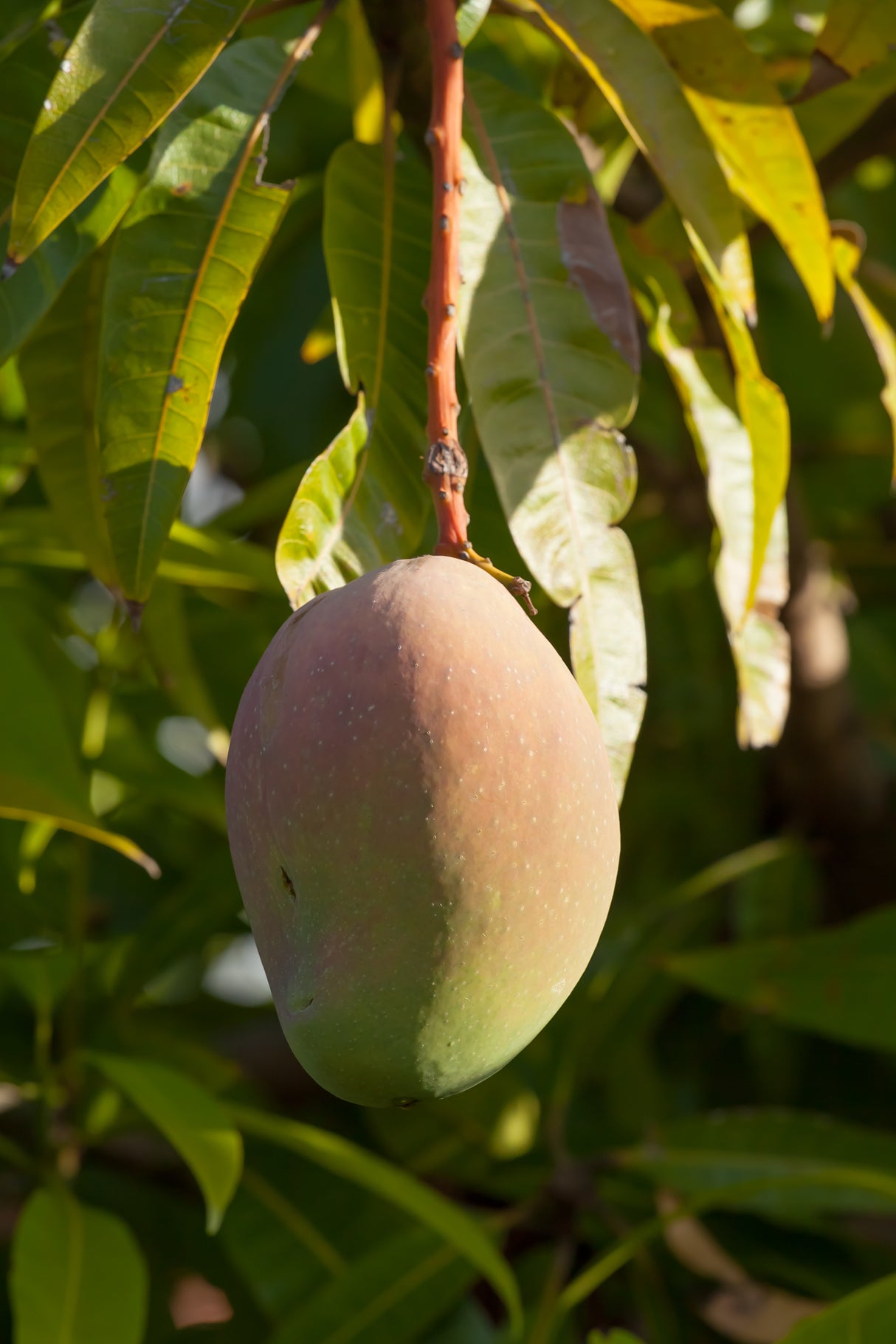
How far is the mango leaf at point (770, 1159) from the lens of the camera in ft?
3.03

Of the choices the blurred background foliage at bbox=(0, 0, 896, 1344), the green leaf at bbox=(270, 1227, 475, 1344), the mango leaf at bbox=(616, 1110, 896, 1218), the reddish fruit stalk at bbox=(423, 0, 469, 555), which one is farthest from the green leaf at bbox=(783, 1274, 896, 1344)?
the reddish fruit stalk at bbox=(423, 0, 469, 555)

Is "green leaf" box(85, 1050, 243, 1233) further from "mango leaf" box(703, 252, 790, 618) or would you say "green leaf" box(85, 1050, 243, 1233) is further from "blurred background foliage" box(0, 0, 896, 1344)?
"mango leaf" box(703, 252, 790, 618)

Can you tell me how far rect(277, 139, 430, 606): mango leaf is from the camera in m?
0.50

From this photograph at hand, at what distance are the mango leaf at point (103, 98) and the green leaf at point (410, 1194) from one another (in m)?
0.63

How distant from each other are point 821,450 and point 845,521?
0.20 m

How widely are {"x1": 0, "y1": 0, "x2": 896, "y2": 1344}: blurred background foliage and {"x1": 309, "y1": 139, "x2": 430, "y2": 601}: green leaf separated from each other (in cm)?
7

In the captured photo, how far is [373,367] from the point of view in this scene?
1.92 ft

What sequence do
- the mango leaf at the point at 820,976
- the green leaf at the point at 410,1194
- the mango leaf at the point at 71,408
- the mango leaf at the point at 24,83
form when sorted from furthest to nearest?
1. the mango leaf at the point at 820,976
2. the green leaf at the point at 410,1194
3. the mango leaf at the point at 71,408
4. the mango leaf at the point at 24,83

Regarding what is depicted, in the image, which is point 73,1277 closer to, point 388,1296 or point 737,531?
point 388,1296

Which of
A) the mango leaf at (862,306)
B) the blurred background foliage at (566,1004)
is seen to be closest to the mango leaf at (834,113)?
the blurred background foliage at (566,1004)

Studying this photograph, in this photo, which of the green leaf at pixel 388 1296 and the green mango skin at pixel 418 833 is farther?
the green leaf at pixel 388 1296

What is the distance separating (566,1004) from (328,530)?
81 centimetres

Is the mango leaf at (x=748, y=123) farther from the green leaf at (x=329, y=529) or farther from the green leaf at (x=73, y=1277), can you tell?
the green leaf at (x=73, y=1277)

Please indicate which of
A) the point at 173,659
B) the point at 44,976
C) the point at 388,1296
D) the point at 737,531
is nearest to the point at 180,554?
the point at 173,659
